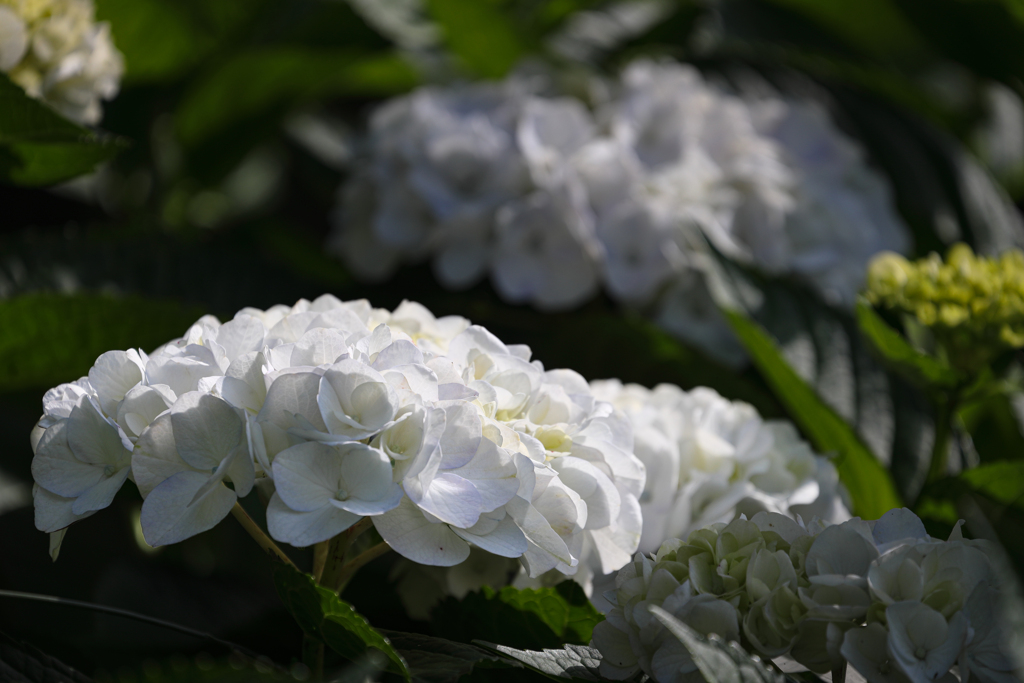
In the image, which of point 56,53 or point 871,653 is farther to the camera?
point 56,53

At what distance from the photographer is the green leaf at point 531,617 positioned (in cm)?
52

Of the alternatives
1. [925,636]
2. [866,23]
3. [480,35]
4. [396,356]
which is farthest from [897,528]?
[866,23]

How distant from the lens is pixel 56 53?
0.73 metres

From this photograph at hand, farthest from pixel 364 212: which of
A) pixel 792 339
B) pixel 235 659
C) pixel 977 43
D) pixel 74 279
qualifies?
pixel 977 43

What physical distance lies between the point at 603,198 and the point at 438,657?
2.14 ft

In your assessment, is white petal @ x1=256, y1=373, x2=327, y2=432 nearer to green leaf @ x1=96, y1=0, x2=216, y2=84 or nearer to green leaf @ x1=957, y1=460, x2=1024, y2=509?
green leaf @ x1=957, y1=460, x2=1024, y2=509

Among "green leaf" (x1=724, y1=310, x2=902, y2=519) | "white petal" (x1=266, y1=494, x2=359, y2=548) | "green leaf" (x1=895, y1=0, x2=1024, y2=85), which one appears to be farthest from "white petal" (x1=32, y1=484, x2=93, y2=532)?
"green leaf" (x1=895, y1=0, x2=1024, y2=85)

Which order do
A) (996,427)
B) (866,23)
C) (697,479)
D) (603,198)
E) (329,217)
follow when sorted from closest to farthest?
(697,479), (996,427), (603,198), (329,217), (866,23)

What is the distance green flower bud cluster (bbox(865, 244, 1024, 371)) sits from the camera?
27.0 inches

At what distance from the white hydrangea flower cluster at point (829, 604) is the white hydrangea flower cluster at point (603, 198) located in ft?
1.53

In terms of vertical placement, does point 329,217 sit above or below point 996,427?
below

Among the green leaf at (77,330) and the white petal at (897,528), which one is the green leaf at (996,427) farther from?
the green leaf at (77,330)

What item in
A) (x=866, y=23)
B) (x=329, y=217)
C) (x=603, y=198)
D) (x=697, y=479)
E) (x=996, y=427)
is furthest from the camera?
(x=866, y=23)

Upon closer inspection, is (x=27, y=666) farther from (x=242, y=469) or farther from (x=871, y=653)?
(x=871, y=653)
